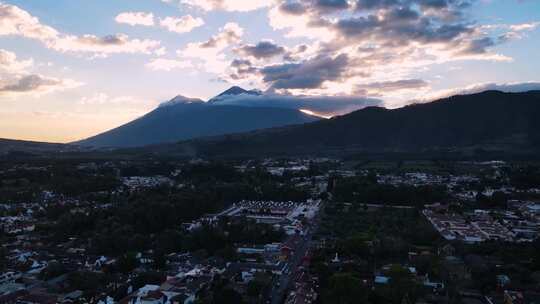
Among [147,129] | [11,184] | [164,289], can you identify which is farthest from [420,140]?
[147,129]

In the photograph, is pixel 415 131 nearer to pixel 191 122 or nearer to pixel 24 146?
pixel 24 146

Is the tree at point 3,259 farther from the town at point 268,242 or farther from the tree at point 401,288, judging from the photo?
the tree at point 401,288

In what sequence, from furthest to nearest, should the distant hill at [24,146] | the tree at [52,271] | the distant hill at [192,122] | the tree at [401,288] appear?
1. the distant hill at [192,122]
2. the distant hill at [24,146]
3. the tree at [52,271]
4. the tree at [401,288]

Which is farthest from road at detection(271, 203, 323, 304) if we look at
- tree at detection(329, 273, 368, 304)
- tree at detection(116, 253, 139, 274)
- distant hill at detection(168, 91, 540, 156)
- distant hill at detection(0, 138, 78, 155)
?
distant hill at detection(0, 138, 78, 155)

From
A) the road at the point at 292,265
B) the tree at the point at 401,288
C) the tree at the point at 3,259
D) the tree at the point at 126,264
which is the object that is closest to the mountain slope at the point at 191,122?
Answer: the tree at the point at 3,259

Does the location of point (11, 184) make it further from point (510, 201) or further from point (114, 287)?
point (510, 201)

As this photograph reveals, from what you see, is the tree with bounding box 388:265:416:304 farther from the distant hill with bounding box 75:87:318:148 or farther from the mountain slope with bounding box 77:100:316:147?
the distant hill with bounding box 75:87:318:148
